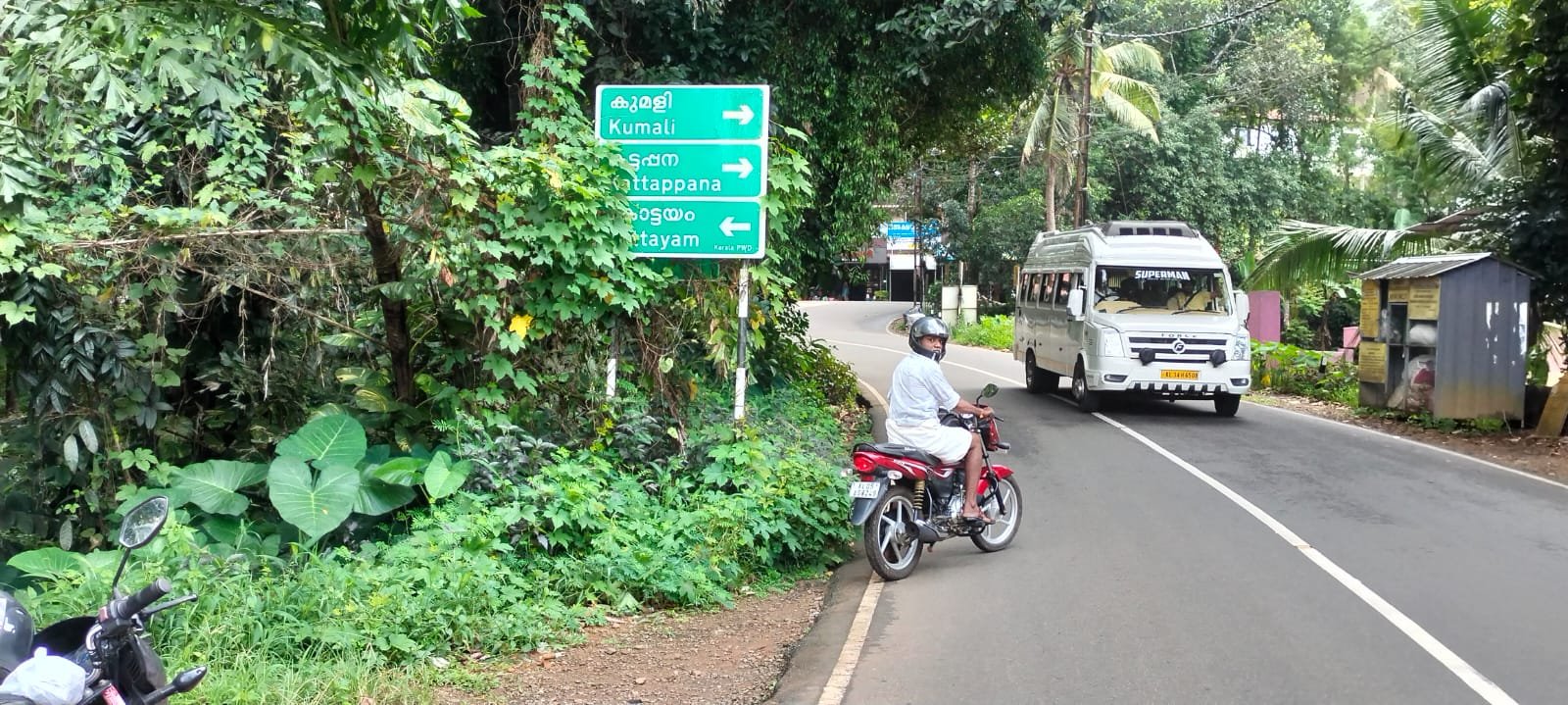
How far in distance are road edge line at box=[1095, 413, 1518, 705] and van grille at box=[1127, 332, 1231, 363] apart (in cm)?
426

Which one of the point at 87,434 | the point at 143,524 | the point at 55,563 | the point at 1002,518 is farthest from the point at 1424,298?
the point at 143,524

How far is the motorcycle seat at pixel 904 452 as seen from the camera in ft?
26.2

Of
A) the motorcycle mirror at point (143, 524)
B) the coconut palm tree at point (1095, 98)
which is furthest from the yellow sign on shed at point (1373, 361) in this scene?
the motorcycle mirror at point (143, 524)

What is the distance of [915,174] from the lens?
41375mm

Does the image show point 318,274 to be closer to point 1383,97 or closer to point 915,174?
point 915,174

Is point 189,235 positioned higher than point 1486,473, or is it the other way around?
point 189,235

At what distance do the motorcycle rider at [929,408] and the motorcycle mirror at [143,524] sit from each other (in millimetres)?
5198

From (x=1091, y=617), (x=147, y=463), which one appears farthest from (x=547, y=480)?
(x=1091, y=617)

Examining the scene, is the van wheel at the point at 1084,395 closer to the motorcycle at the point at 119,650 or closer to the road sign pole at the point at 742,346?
the road sign pole at the point at 742,346

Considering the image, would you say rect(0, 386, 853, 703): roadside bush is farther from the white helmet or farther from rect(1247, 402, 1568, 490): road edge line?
rect(1247, 402, 1568, 490): road edge line

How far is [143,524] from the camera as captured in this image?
11.4ft

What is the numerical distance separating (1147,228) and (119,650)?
53.6 feet

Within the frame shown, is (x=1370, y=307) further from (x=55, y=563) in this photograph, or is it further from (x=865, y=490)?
(x=55, y=563)

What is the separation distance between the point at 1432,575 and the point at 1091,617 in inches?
108
